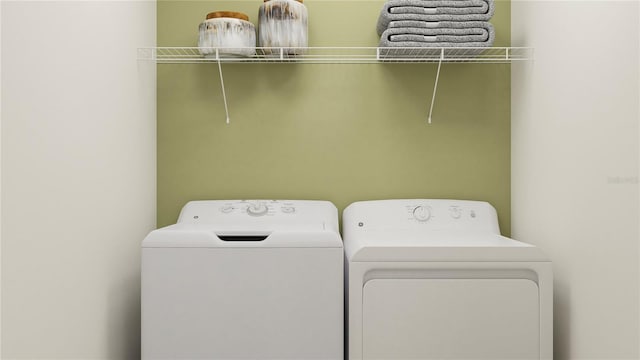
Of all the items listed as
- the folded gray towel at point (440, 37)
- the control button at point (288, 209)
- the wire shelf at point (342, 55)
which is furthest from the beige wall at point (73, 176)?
the folded gray towel at point (440, 37)

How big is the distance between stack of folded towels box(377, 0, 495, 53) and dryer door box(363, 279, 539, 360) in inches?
34.5

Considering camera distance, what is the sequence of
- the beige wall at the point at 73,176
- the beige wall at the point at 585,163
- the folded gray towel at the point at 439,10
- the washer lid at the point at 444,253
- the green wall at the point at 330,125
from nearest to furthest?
the beige wall at the point at 73,176 → the beige wall at the point at 585,163 → the washer lid at the point at 444,253 → the folded gray towel at the point at 439,10 → the green wall at the point at 330,125

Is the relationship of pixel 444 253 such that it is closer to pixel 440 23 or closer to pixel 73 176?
pixel 440 23

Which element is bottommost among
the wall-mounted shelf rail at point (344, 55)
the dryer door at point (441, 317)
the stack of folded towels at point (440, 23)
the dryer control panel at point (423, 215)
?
the dryer door at point (441, 317)

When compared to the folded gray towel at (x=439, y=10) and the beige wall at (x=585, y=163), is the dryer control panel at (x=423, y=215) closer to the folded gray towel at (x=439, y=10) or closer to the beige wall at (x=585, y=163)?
the beige wall at (x=585, y=163)

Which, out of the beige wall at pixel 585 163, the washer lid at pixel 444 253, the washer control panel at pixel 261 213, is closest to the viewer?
the beige wall at pixel 585 163

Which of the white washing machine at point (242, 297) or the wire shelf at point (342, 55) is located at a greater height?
the wire shelf at point (342, 55)

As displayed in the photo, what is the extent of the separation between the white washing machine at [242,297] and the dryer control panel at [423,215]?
1.45 ft

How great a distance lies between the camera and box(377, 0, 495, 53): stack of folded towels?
178 centimetres

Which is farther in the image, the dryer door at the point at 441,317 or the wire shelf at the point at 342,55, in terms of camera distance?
the wire shelf at the point at 342,55

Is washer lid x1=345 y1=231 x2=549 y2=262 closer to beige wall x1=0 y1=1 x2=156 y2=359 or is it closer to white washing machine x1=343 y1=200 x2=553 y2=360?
white washing machine x1=343 y1=200 x2=553 y2=360

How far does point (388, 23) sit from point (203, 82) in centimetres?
81

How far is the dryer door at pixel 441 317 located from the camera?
150cm

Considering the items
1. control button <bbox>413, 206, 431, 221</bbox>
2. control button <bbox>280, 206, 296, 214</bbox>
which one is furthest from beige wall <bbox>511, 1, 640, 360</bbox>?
control button <bbox>280, 206, 296, 214</bbox>
